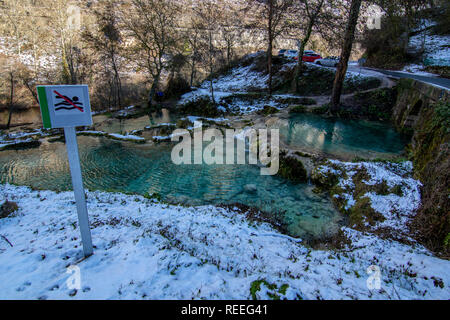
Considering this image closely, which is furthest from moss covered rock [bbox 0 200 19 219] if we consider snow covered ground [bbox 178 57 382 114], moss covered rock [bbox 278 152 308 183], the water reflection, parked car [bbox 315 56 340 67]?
parked car [bbox 315 56 340 67]

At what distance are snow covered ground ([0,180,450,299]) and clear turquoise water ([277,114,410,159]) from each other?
7.02m

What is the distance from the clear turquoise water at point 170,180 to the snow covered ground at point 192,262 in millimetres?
1714

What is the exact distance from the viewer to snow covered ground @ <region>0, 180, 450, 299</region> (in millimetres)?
3553

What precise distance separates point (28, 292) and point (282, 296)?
3828 millimetres

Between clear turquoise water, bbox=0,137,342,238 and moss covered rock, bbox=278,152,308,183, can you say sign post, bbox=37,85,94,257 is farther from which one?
moss covered rock, bbox=278,152,308,183

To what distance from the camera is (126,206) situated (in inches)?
333

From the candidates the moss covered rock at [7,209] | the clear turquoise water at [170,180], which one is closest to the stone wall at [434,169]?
the clear turquoise water at [170,180]

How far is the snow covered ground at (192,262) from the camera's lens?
140 inches

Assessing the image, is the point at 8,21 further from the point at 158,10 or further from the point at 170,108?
the point at 170,108

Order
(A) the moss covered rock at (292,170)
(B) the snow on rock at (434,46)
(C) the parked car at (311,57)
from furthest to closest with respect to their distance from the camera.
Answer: (C) the parked car at (311,57), (B) the snow on rock at (434,46), (A) the moss covered rock at (292,170)

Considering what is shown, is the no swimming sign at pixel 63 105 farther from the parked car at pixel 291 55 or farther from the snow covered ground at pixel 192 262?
the parked car at pixel 291 55

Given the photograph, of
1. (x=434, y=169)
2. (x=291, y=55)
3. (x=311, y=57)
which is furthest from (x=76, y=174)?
(x=291, y=55)

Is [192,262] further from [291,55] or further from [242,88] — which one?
[291,55]
